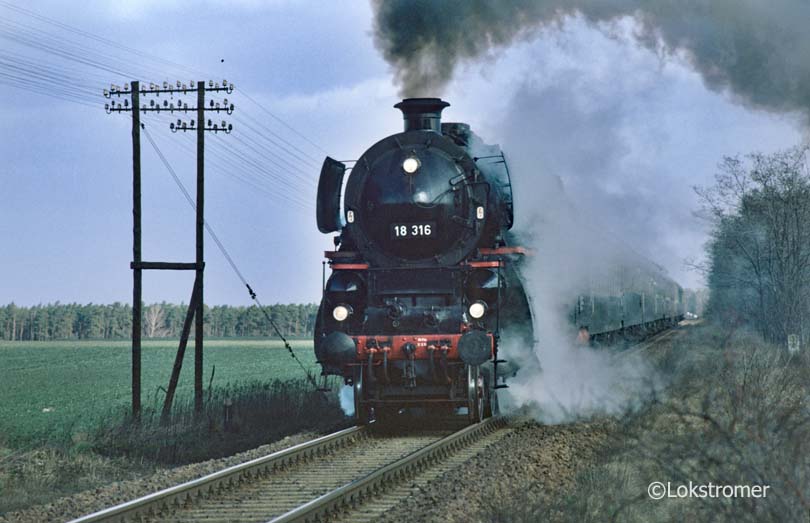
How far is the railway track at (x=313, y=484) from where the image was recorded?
24.0ft

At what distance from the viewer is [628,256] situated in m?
23.5

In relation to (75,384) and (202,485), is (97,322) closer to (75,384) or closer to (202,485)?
(75,384)

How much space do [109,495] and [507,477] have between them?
352 centimetres

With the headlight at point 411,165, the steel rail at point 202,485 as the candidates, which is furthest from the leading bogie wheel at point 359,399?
the headlight at point 411,165

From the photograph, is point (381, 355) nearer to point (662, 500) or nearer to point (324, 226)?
point (324, 226)

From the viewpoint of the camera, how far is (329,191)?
13172mm

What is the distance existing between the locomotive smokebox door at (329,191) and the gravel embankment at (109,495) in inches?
162

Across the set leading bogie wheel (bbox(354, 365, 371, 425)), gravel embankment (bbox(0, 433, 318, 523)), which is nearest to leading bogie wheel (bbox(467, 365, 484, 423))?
leading bogie wheel (bbox(354, 365, 371, 425))

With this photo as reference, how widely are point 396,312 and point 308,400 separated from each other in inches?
188

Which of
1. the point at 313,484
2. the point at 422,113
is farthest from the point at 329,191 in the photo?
the point at 313,484

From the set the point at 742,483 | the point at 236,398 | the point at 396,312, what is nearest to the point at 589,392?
the point at 396,312

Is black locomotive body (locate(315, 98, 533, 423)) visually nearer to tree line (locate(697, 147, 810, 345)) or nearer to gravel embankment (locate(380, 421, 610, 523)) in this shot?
gravel embankment (locate(380, 421, 610, 523))

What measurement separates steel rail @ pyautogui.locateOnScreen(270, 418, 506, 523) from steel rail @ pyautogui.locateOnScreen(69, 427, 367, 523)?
1188 millimetres

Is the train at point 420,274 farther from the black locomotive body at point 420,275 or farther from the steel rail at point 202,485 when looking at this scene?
the steel rail at point 202,485
